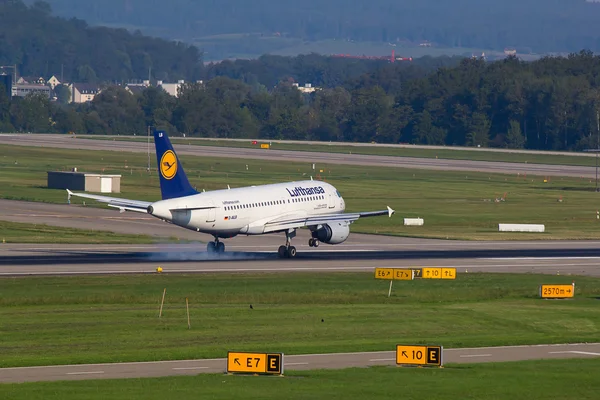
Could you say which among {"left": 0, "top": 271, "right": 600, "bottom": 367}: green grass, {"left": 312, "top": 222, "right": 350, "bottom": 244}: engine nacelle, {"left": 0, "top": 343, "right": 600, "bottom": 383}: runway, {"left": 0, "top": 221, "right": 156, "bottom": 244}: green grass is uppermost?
{"left": 312, "top": 222, "right": 350, "bottom": 244}: engine nacelle

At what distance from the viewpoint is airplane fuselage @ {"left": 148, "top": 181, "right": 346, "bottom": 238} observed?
74.9m

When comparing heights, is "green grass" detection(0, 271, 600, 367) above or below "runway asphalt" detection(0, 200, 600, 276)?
above

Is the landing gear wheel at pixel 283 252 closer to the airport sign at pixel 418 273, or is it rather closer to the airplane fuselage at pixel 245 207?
the airplane fuselage at pixel 245 207

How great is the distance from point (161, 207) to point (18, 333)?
2476 cm

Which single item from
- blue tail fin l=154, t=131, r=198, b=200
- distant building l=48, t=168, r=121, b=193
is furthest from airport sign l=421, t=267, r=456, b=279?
distant building l=48, t=168, r=121, b=193

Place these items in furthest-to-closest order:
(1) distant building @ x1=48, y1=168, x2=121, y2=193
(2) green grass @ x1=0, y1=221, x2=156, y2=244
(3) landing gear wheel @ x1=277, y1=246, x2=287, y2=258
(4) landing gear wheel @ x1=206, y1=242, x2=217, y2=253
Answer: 1. (1) distant building @ x1=48, y1=168, x2=121, y2=193
2. (2) green grass @ x1=0, y1=221, x2=156, y2=244
3. (4) landing gear wheel @ x1=206, y1=242, x2=217, y2=253
4. (3) landing gear wheel @ x1=277, y1=246, x2=287, y2=258

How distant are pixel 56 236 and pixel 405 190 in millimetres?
65322

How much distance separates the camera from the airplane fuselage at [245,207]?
74.9 metres

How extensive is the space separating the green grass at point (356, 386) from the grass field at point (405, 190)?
195 feet

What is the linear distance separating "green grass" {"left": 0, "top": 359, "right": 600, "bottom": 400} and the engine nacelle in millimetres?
40343

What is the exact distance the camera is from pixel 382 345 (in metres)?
48.5

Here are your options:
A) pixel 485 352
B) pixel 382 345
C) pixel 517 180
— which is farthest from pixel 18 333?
pixel 517 180

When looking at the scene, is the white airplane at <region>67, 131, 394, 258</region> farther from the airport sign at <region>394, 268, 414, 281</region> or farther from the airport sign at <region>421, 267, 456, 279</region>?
the airport sign at <region>394, 268, 414, 281</region>

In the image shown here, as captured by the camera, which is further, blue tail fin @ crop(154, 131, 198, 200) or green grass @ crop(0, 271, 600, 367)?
blue tail fin @ crop(154, 131, 198, 200)
